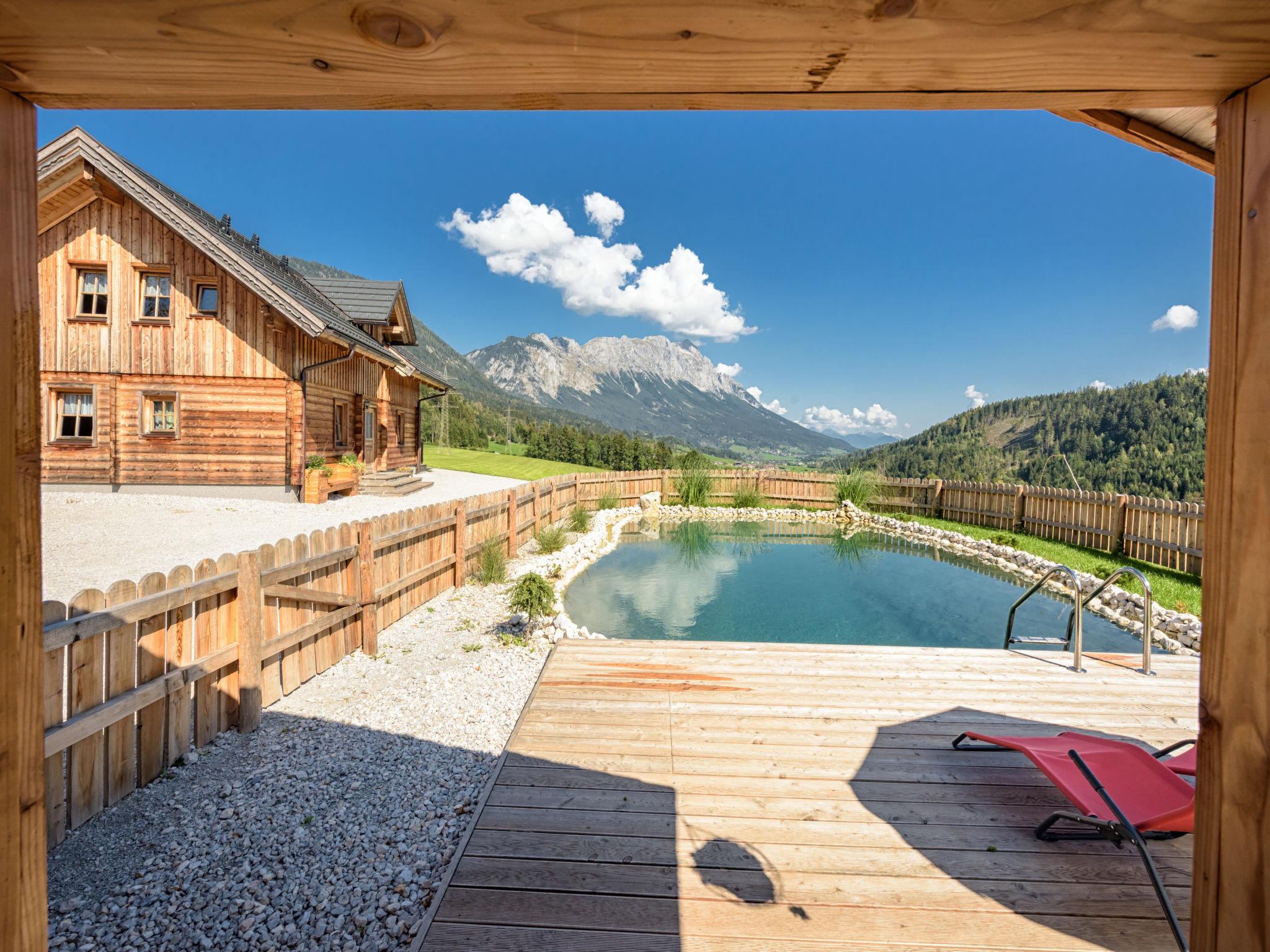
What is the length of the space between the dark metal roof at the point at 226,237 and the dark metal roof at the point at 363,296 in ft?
3.61

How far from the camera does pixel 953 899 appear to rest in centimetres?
203

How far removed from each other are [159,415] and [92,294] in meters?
2.90

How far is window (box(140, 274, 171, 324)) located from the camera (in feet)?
40.1

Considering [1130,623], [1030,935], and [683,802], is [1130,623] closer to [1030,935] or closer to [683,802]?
[1030,935]

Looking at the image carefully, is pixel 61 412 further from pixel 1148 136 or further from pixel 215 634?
pixel 1148 136

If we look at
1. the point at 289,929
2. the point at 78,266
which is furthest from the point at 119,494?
the point at 289,929

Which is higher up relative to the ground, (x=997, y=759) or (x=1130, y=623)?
(x=997, y=759)

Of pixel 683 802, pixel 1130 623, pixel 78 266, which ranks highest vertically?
pixel 78 266

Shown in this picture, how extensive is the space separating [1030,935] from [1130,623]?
737cm

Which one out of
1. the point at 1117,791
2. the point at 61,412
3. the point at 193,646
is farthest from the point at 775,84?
the point at 61,412

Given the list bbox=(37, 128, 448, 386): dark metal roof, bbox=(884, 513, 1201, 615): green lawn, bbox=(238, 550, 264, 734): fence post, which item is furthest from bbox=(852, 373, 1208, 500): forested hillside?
bbox=(238, 550, 264, 734): fence post

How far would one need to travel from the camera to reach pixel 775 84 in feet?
2.96

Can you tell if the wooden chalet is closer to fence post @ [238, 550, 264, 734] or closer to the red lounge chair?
fence post @ [238, 550, 264, 734]

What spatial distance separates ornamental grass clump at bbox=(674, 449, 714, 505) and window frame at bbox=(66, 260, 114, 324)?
15.1 m
